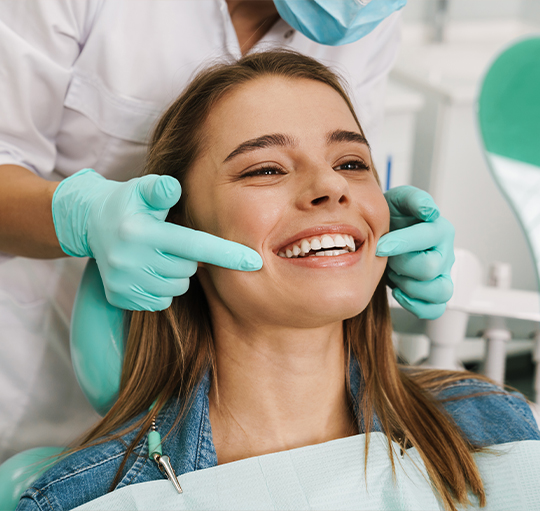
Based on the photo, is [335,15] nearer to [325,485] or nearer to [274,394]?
[274,394]

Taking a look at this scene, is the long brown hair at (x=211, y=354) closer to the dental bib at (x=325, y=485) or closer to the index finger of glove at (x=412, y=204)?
the dental bib at (x=325, y=485)

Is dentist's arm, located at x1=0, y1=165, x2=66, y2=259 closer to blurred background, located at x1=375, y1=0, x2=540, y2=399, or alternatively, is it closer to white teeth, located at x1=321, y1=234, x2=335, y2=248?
white teeth, located at x1=321, y1=234, x2=335, y2=248

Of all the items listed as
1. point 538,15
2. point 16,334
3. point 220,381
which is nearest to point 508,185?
point 220,381

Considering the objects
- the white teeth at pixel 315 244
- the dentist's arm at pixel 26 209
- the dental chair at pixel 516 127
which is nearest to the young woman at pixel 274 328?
the white teeth at pixel 315 244

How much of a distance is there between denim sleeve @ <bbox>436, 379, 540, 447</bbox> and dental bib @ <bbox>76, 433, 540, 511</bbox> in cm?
8

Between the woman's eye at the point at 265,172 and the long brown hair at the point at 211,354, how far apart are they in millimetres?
153

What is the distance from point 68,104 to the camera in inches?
54.6

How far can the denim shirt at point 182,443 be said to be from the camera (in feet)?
3.60

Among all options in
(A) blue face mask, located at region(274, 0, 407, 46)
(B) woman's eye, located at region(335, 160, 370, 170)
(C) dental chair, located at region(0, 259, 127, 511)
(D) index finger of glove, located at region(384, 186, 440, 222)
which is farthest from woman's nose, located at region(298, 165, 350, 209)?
(C) dental chair, located at region(0, 259, 127, 511)

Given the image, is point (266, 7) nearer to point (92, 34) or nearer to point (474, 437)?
point (92, 34)

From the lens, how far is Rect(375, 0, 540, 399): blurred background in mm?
2668

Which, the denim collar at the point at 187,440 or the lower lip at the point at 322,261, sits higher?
the lower lip at the point at 322,261

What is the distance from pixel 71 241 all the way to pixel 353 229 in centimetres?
58

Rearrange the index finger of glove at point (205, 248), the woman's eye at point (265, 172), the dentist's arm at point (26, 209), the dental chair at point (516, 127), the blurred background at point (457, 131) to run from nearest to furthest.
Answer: the index finger of glove at point (205, 248), the woman's eye at point (265, 172), the dentist's arm at point (26, 209), the dental chair at point (516, 127), the blurred background at point (457, 131)
